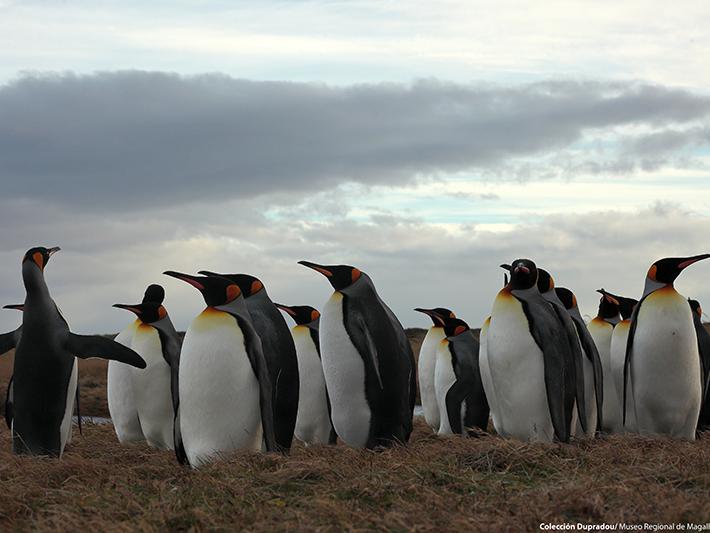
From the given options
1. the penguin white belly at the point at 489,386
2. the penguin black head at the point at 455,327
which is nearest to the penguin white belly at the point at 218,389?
the penguin white belly at the point at 489,386

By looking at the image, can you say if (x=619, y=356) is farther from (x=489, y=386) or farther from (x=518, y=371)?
(x=518, y=371)

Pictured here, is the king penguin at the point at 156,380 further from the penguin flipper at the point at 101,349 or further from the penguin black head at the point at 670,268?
the penguin black head at the point at 670,268

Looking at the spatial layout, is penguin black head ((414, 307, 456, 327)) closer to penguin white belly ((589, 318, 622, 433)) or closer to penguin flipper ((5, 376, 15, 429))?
penguin white belly ((589, 318, 622, 433))

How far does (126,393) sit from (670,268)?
5.82 m

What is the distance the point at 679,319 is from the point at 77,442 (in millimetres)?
A: 6578

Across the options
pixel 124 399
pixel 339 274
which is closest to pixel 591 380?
pixel 339 274

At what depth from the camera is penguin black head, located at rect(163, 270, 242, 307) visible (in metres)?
7.88

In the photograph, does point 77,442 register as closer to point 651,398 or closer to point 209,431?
point 209,431

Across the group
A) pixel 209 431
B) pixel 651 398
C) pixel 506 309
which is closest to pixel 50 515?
pixel 209 431

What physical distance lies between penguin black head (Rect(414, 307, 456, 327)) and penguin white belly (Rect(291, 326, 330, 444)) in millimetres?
1904

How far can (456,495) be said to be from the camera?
5.84 metres

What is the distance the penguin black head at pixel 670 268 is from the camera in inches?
378

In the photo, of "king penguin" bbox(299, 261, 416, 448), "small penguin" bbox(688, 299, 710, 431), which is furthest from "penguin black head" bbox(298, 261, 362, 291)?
"small penguin" bbox(688, 299, 710, 431)

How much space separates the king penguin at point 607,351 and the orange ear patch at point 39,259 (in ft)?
19.5
